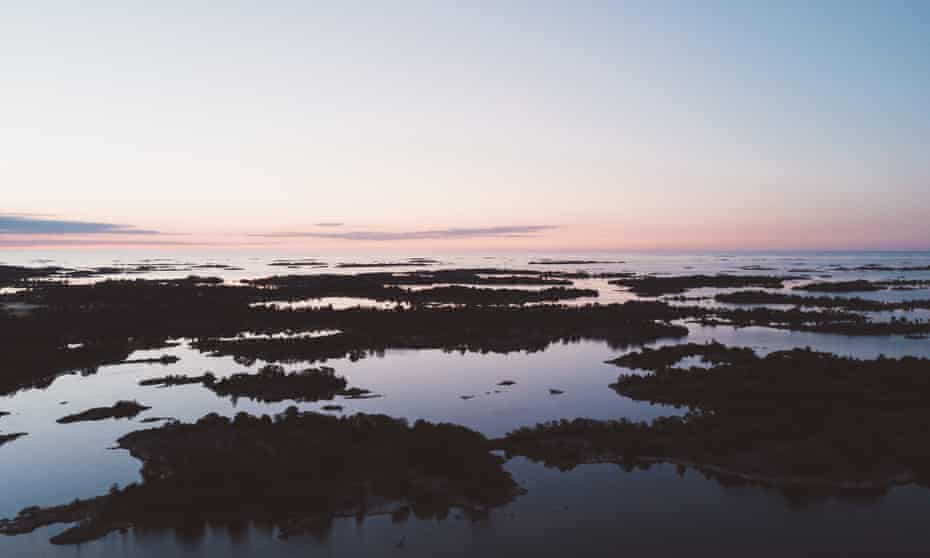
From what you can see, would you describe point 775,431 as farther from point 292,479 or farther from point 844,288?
point 844,288

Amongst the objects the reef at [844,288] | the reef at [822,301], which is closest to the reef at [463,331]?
the reef at [822,301]

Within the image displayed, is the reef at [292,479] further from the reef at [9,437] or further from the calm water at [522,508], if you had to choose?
the reef at [9,437]

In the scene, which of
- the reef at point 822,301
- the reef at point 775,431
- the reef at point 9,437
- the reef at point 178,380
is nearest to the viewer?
the reef at point 775,431

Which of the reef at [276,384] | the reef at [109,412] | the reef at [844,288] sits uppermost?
the reef at [844,288]

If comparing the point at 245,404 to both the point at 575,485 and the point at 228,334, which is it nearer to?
the point at 575,485

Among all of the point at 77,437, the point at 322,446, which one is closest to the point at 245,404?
the point at 77,437

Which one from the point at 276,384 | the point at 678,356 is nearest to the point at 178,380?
the point at 276,384
